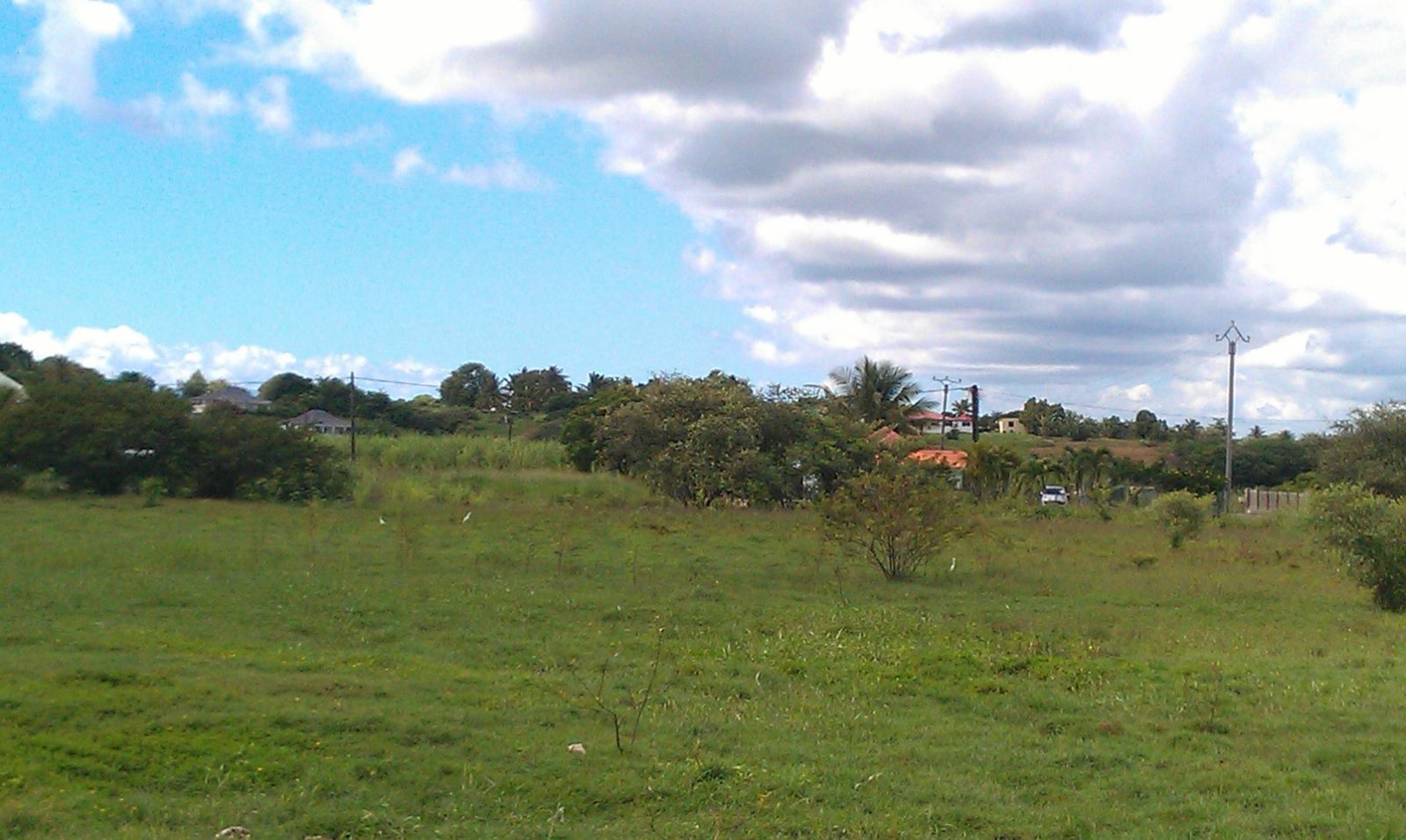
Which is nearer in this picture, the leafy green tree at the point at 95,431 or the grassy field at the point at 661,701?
the grassy field at the point at 661,701

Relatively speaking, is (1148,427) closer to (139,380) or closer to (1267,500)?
(1267,500)

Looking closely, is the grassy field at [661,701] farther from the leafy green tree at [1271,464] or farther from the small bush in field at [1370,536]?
the leafy green tree at [1271,464]

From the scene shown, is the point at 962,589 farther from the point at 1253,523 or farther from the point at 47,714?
the point at 1253,523

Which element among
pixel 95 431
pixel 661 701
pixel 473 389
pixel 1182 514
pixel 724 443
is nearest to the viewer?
pixel 661 701

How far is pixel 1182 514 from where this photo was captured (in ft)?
99.2

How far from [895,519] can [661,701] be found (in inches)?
411

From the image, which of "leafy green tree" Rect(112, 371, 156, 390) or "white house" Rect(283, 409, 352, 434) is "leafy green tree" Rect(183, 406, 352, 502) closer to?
"leafy green tree" Rect(112, 371, 156, 390)

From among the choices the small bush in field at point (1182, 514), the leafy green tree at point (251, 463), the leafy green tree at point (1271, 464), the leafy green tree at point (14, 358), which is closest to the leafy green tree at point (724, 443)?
the leafy green tree at point (251, 463)

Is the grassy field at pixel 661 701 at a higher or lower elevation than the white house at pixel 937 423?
lower

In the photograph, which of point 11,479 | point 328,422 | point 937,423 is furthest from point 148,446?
point 937,423

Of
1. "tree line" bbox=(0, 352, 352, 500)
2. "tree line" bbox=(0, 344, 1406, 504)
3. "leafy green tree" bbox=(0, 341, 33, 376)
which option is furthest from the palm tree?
"leafy green tree" bbox=(0, 341, 33, 376)

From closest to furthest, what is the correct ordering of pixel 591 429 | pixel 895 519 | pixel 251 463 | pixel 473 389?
1. pixel 895 519
2. pixel 251 463
3. pixel 591 429
4. pixel 473 389

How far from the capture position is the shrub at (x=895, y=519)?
19750mm

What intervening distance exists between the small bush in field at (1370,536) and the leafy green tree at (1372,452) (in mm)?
29785
